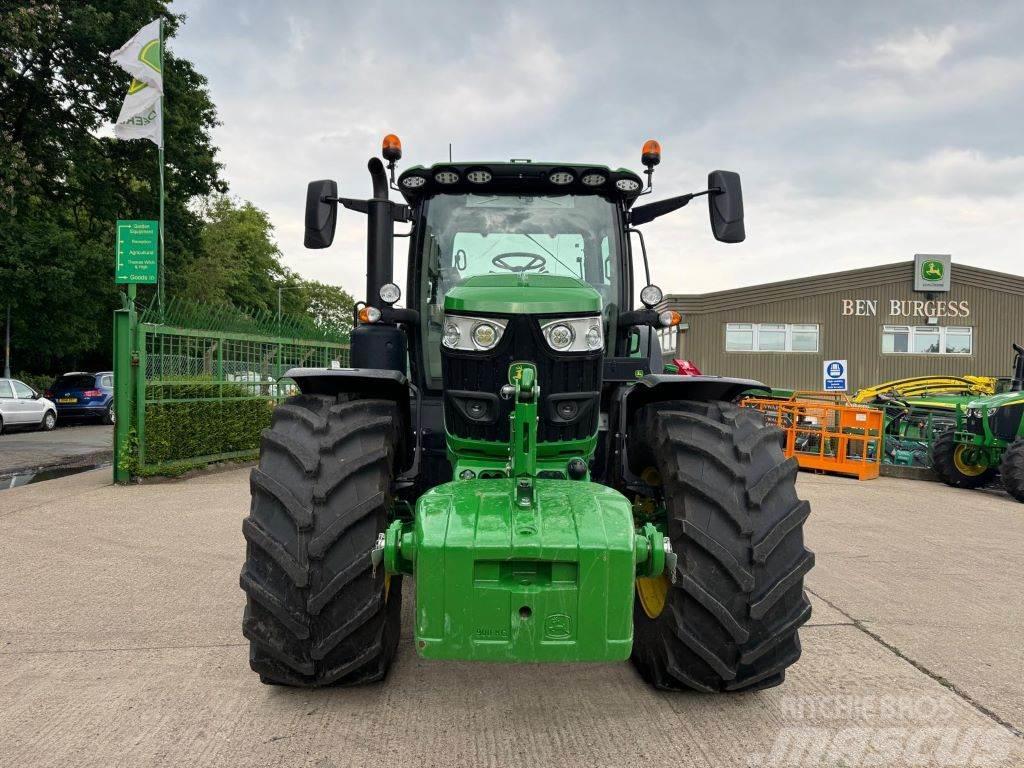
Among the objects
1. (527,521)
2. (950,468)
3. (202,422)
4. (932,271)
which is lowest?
(950,468)

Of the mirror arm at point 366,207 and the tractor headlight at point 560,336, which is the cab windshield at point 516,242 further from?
the tractor headlight at point 560,336

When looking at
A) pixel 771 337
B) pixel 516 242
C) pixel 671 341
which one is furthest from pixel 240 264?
pixel 516 242

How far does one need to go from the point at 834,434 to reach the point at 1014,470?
2593mm

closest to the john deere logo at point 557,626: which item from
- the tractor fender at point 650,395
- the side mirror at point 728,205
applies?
the tractor fender at point 650,395

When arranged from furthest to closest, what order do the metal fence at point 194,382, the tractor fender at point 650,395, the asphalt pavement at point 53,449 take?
the asphalt pavement at point 53,449 < the metal fence at point 194,382 < the tractor fender at point 650,395

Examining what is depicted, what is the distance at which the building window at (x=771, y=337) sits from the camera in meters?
29.3

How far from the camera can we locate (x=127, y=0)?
22.1 meters

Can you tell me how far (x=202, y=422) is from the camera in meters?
10.6

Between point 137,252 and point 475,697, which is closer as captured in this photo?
point 475,697

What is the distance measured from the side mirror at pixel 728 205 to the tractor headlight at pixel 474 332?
150cm

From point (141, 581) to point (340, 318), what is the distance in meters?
77.5

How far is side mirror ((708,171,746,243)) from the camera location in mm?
3934

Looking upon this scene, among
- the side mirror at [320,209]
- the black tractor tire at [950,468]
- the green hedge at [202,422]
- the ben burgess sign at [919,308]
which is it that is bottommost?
the black tractor tire at [950,468]

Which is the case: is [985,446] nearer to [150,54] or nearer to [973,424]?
[973,424]
